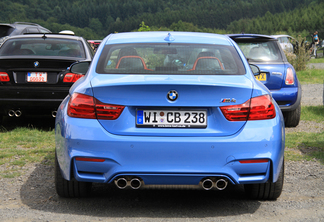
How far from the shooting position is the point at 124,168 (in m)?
3.18

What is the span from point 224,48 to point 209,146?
44.8 inches

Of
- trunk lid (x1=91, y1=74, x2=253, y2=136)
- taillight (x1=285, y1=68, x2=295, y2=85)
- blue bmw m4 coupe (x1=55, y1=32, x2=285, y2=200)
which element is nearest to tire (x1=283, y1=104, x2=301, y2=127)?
taillight (x1=285, y1=68, x2=295, y2=85)

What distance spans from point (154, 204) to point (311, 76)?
1464 centimetres

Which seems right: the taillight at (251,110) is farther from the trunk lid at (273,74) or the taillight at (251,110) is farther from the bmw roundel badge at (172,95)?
the trunk lid at (273,74)

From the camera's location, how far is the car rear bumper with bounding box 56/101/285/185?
316 cm

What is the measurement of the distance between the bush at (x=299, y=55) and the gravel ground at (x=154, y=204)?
13247 millimetres

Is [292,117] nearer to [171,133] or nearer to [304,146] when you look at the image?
[304,146]

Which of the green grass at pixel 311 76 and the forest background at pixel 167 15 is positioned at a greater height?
the green grass at pixel 311 76

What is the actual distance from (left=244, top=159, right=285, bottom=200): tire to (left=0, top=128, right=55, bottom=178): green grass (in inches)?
95.8

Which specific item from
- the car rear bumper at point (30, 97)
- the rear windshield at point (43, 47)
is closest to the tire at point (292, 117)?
the rear windshield at point (43, 47)

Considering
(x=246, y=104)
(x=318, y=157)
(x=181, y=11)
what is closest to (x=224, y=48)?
(x=246, y=104)

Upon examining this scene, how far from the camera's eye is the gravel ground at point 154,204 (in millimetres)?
3434

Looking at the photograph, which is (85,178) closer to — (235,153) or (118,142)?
(118,142)

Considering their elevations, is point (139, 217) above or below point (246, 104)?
below
